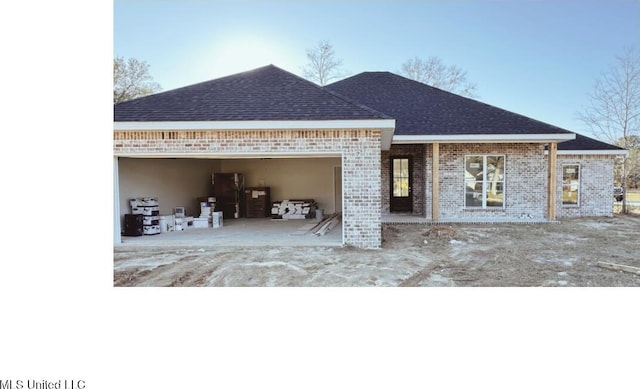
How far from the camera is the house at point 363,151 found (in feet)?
24.0

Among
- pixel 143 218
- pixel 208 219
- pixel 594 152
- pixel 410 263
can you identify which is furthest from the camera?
pixel 594 152

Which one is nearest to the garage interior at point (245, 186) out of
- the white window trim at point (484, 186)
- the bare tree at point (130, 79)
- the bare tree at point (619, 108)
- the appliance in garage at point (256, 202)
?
the appliance in garage at point (256, 202)

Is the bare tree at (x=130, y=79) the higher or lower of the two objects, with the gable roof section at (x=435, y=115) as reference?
higher

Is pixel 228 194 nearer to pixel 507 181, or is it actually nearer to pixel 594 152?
pixel 507 181

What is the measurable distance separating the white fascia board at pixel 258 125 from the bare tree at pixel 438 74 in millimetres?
19971

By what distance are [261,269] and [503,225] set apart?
8.40 m

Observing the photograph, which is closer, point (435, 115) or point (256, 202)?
point (435, 115)

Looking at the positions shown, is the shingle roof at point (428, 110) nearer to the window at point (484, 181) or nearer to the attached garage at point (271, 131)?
the window at point (484, 181)

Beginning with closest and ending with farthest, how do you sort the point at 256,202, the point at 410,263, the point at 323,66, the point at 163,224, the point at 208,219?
the point at 410,263 → the point at 163,224 → the point at 208,219 → the point at 256,202 → the point at 323,66

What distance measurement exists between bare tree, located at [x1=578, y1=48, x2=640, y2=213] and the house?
14.3ft

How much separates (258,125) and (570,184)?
12901 mm

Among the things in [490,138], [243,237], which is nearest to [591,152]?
[490,138]

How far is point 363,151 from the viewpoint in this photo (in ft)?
23.9

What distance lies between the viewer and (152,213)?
919 cm
